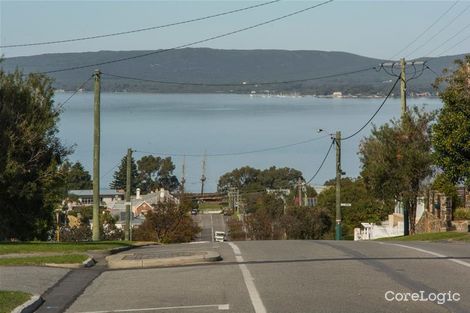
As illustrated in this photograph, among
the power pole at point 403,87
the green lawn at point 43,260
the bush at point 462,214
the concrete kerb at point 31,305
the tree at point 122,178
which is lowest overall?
the concrete kerb at point 31,305

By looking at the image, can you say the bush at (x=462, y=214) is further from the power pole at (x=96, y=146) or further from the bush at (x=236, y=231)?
the bush at (x=236, y=231)

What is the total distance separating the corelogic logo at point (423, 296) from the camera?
11156 mm

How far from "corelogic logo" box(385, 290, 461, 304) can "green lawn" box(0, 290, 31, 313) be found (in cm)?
489

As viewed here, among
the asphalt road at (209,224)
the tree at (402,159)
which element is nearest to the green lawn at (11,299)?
the tree at (402,159)

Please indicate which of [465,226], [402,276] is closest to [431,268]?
[402,276]

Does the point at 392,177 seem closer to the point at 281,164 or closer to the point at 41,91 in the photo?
the point at 41,91

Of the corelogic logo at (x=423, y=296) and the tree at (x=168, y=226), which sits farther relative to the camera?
the tree at (x=168, y=226)

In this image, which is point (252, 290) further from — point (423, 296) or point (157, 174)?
point (157, 174)

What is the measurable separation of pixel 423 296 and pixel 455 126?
16570 millimetres

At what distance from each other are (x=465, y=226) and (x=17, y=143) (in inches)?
726

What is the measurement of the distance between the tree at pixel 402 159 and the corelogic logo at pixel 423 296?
84.8 ft

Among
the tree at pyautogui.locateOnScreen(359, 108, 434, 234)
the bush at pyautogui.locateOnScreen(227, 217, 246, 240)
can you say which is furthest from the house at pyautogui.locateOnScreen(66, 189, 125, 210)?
the tree at pyautogui.locateOnScreen(359, 108, 434, 234)

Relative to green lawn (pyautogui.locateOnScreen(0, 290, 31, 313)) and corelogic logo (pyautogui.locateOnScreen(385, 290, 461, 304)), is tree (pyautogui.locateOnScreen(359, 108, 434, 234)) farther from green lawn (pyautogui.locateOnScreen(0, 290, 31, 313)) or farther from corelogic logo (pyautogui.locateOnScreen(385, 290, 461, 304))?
green lawn (pyautogui.locateOnScreen(0, 290, 31, 313))

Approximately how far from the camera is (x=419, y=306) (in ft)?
35.3
